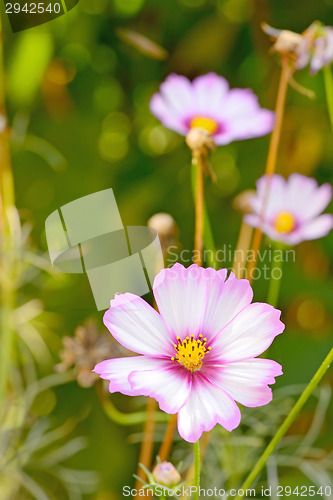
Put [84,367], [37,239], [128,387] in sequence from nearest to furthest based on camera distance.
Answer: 1. [128,387]
2. [84,367]
3. [37,239]

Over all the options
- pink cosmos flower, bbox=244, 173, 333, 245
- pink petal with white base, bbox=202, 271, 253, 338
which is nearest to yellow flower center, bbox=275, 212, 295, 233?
pink cosmos flower, bbox=244, 173, 333, 245

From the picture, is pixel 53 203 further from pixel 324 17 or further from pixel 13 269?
pixel 324 17

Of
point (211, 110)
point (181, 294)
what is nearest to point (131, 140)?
point (211, 110)

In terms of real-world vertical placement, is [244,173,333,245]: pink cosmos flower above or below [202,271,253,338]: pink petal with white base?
below

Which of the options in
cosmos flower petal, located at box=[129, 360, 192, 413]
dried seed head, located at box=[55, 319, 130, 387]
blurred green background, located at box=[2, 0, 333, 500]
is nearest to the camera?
cosmos flower petal, located at box=[129, 360, 192, 413]

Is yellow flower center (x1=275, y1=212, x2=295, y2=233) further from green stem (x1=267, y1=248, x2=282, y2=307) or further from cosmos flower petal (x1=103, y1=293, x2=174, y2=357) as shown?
cosmos flower petal (x1=103, y1=293, x2=174, y2=357)

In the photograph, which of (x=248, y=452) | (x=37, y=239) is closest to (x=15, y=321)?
(x=37, y=239)
